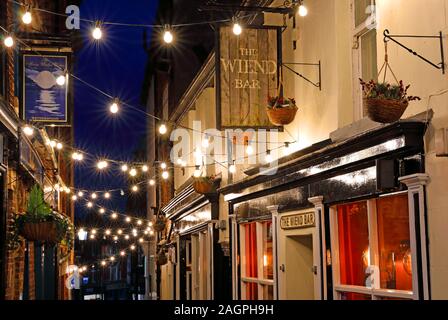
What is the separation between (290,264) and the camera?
12.7 metres

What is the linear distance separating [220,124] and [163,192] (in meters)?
22.2

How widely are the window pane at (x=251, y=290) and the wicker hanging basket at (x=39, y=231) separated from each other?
166 inches

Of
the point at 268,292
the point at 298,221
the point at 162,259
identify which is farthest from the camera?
the point at 162,259

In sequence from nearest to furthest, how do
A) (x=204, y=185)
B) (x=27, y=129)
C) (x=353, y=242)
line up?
(x=353, y=242) → (x=27, y=129) → (x=204, y=185)

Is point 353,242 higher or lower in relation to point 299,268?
higher

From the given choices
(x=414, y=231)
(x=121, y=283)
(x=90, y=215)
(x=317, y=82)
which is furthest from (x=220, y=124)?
(x=121, y=283)

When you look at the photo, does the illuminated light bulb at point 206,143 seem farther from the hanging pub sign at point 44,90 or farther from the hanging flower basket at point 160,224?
the hanging flower basket at point 160,224

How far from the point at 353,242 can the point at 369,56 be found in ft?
8.52

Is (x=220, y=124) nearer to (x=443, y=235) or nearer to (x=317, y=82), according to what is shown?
(x=317, y=82)

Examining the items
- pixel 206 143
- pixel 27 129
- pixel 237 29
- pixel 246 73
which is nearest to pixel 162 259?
pixel 206 143

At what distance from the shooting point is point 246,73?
11.8m

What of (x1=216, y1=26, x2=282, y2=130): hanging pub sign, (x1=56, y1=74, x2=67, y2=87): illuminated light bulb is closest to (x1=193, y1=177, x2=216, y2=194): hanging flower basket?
(x1=56, y1=74, x2=67, y2=87): illuminated light bulb

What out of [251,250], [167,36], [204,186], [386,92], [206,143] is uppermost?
[167,36]

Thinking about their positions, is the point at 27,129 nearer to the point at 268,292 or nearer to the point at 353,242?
the point at 268,292
